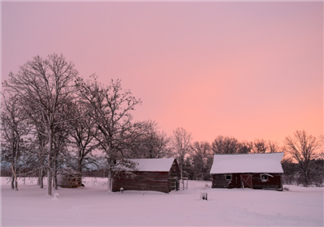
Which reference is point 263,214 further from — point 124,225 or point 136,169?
point 136,169

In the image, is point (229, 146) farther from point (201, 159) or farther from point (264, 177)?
point (264, 177)

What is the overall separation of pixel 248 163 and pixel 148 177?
19.3m

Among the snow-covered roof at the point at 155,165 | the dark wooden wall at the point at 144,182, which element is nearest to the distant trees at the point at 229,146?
the snow-covered roof at the point at 155,165

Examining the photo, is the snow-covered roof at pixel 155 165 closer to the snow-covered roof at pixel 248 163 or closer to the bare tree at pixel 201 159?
the snow-covered roof at pixel 248 163

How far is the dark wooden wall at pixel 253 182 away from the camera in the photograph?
135 ft

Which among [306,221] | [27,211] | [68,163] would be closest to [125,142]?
[68,163]

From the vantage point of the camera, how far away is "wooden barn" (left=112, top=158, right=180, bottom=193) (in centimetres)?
3534

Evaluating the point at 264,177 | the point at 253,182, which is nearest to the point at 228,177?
the point at 253,182

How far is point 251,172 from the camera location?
42562 mm

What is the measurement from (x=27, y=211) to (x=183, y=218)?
406 inches

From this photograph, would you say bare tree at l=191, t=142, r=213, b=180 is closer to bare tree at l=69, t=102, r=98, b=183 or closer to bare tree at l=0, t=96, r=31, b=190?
bare tree at l=69, t=102, r=98, b=183

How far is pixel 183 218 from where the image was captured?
16438 millimetres

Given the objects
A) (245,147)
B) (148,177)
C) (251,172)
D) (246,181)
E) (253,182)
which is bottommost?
(253,182)

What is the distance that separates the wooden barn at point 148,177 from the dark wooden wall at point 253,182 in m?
10.1
